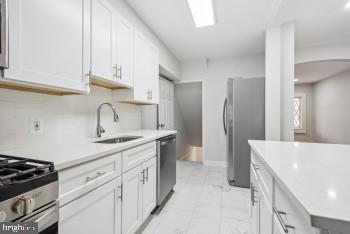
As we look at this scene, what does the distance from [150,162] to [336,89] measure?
6546 millimetres

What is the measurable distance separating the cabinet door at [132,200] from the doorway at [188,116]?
118 inches

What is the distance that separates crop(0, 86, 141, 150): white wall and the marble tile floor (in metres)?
1.22

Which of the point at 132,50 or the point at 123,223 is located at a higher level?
the point at 132,50

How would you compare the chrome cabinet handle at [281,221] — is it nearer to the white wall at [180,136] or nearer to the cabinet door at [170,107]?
the cabinet door at [170,107]

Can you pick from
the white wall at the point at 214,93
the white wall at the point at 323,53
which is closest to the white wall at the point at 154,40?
the white wall at the point at 214,93

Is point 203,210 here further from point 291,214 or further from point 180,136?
point 180,136

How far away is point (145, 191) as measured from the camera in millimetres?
1727

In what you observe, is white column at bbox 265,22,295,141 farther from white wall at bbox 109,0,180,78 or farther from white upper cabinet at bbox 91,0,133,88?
white upper cabinet at bbox 91,0,133,88

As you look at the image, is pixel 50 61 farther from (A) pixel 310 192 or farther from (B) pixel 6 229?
(A) pixel 310 192

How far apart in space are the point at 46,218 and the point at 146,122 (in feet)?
7.51

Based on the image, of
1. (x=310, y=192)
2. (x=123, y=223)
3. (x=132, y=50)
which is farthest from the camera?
(x=132, y=50)

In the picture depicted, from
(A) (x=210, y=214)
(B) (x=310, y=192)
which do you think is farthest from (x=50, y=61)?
(A) (x=210, y=214)

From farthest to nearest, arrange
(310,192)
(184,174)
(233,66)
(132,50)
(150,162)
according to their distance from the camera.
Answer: (233,66), (184,174), (132,50), (150,162), (310,192)

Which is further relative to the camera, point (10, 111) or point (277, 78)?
point (277, 78)
